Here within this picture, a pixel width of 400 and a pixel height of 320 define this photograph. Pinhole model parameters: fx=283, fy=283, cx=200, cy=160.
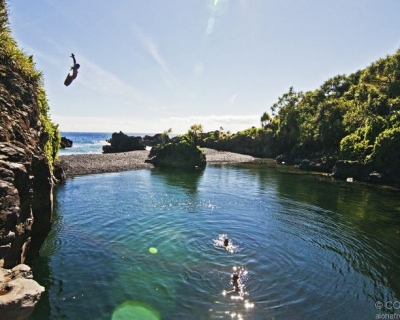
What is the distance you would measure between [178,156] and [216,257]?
6039 centimetres

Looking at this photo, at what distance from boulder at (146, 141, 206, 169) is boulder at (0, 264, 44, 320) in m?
69.0

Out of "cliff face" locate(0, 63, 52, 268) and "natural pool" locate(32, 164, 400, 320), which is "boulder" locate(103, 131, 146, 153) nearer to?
"natural pool" locate(32, 164, 400, 320)

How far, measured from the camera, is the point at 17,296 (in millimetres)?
8555

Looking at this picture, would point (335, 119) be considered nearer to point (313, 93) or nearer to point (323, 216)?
point (313, 93)

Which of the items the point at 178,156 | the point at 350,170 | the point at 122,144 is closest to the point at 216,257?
the point at 350,170

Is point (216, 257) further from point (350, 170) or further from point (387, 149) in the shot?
point (387, 149)

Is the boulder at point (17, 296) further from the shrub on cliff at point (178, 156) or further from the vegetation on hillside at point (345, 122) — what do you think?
the shrub on cliff at point (178, 156)

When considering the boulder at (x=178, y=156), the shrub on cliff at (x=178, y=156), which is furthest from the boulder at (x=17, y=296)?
the shrub on cliff at (x=178, y=156)

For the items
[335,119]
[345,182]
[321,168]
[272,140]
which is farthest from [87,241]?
[272,140]

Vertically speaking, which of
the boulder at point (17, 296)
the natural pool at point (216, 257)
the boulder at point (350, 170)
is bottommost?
the natural pool at point (216, 257)

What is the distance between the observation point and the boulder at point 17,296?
829 centimetres

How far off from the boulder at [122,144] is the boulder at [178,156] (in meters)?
Answer: 41.0

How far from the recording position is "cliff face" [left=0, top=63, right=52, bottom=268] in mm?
11641

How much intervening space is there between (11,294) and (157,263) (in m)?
11.8
